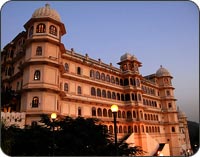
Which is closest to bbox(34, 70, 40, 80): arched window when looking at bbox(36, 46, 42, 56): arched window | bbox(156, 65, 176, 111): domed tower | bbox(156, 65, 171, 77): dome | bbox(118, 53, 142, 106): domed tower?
bbox(36, 46, 42, 56): arched window

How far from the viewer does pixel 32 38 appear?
18828 mm

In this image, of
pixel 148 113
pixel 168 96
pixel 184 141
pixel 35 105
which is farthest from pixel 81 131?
pixel 184 141

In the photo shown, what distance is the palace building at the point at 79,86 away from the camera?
1823 cm

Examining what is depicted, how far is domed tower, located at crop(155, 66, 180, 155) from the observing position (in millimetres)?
37750

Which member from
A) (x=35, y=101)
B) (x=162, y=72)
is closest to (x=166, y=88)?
(x=162, y=72)

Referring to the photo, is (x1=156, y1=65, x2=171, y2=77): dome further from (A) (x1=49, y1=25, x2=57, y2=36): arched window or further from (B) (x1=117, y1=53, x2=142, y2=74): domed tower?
(A) (x1=49, y1=25, x2=57, y2=36): arched window

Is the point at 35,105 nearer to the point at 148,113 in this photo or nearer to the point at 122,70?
the point at 122,70

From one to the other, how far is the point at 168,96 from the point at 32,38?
30630 mm

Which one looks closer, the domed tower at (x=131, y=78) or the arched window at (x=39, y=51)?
the arched window at (x=39, y=51)

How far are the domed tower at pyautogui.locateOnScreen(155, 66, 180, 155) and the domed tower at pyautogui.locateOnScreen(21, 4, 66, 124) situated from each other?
89.2 ft

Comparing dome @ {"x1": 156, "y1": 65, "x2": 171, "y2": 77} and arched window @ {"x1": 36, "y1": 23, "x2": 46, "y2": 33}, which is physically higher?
dome @ {"x1": 156, "y1": 65, "x2": 171, "y2": 77}

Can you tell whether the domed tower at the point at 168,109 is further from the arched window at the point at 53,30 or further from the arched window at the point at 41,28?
the arched window at the point at 41,28

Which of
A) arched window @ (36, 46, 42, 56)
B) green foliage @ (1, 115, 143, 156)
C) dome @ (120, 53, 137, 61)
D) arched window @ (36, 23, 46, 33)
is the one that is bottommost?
green foliage @ (1, 115, 143, 156)

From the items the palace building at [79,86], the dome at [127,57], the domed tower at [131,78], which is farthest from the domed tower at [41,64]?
the dome at [127,57]
